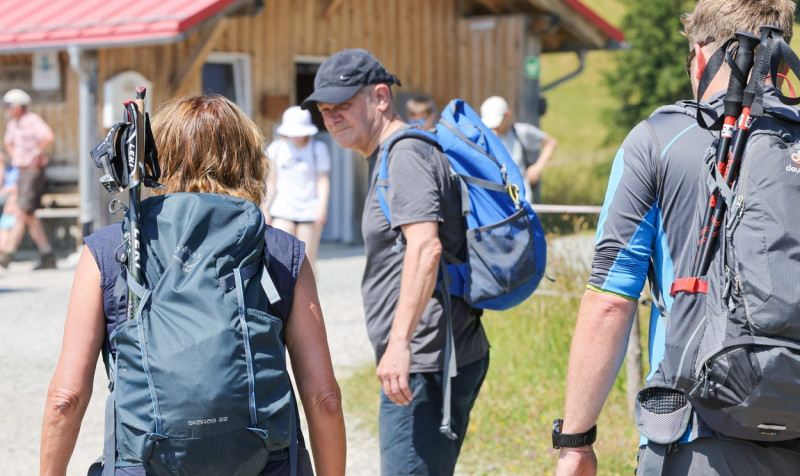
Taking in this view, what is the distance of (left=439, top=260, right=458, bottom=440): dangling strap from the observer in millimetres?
3475

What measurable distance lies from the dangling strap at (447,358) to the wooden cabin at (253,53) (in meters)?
9.31

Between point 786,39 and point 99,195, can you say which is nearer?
point 786,39

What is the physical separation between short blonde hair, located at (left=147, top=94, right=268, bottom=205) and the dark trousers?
1160 mm

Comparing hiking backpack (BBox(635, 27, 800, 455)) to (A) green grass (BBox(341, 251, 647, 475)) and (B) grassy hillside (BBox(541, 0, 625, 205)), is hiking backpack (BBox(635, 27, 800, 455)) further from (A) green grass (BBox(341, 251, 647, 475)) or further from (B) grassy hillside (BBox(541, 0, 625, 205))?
(B) grassy hillside (BBox(541, 0, 625, 205))

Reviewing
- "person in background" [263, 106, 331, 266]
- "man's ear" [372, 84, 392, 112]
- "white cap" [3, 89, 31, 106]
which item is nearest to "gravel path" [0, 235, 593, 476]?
"person in background" [263, 106, 331, 266]

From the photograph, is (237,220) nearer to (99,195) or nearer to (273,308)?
(273,308)

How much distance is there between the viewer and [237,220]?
2.39m

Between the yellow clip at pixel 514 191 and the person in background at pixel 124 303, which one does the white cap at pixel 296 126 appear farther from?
the person in background at pixel 124 303

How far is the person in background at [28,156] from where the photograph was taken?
12.9m

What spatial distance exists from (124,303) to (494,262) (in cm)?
151

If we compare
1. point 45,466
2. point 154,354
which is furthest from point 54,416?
point 154,354

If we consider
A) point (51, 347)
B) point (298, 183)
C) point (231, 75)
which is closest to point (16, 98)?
A: point (231, 75)

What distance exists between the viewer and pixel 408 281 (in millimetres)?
3418

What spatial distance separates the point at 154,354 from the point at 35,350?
Answer: 6.62 metres
